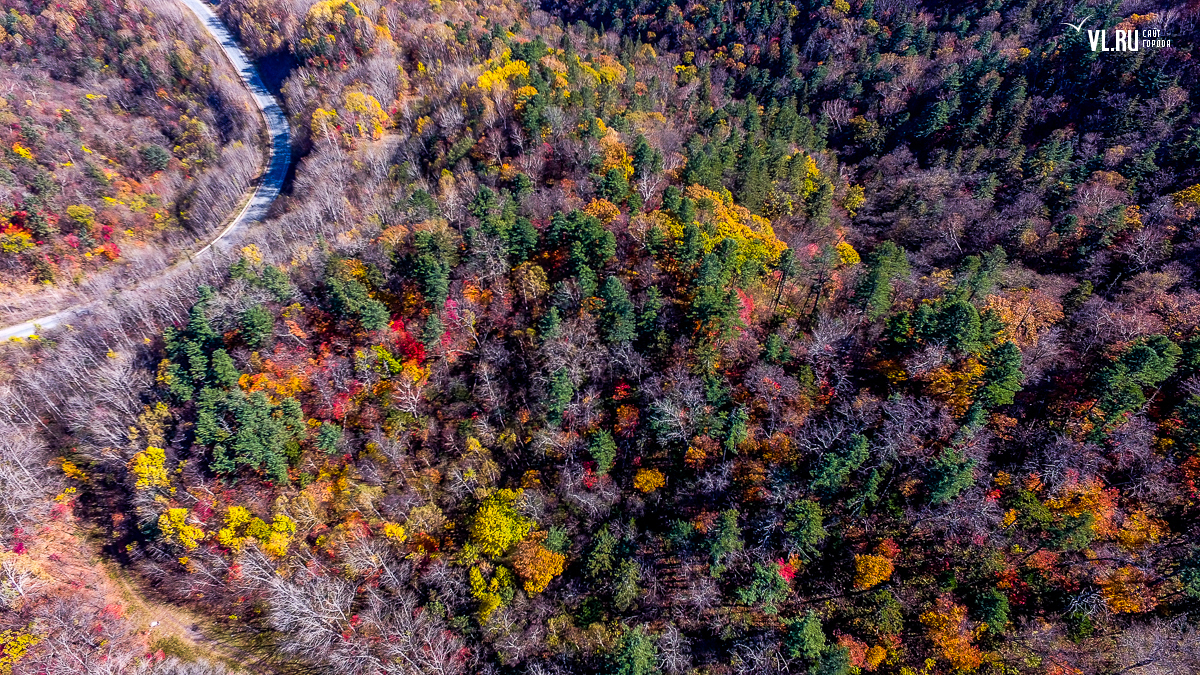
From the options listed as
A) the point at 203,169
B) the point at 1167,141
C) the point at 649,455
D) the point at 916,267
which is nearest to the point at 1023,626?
the point at 649,455

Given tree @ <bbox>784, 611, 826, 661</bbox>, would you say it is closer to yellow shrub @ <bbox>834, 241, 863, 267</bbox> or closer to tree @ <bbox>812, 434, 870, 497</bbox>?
tree @ <bbox>812, 434, 870, 497</bbox>

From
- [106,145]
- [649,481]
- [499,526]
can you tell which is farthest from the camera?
[106,145]

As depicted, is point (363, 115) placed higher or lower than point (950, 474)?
higher

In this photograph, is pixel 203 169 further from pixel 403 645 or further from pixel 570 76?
pixel 403 645

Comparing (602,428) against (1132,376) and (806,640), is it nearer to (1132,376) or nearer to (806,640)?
(806,640)

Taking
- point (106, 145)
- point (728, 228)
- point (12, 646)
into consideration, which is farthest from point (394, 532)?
point (106, 145)

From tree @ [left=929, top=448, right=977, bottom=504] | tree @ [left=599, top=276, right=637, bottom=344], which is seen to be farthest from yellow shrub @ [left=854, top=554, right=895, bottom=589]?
tree @ [left=599, top=276, right=637, bottom=344]

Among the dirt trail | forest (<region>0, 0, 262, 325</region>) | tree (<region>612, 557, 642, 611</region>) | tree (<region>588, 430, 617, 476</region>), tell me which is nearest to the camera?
tree (<region>612, 557, 642, 611</region>)
